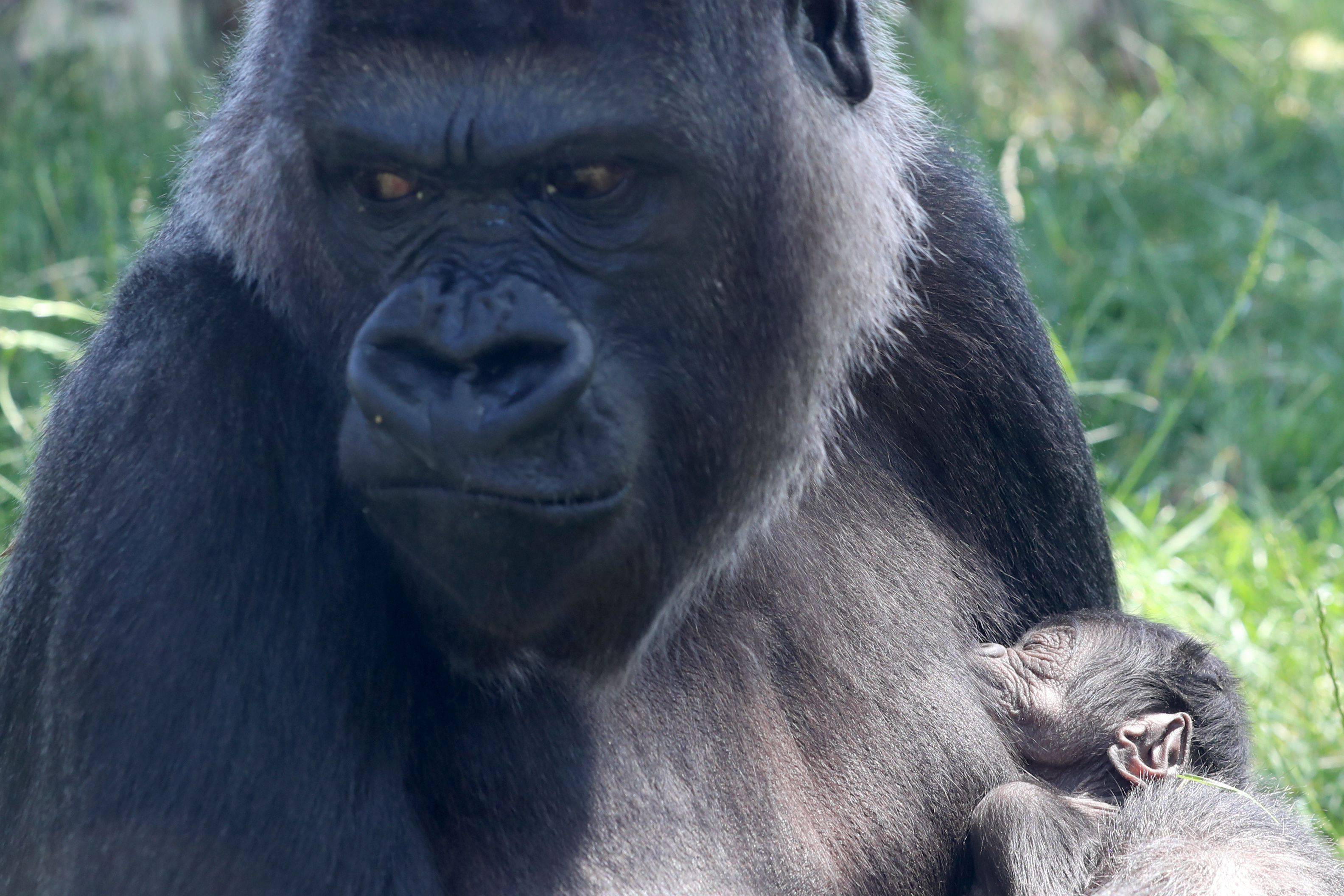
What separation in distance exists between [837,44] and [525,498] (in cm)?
131

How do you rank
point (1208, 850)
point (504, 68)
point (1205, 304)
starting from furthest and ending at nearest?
1. point (1205, 304)
2. point (1208, 850)
3. point (504, 68)

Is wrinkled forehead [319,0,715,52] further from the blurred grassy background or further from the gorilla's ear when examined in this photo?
the blurred grassy background

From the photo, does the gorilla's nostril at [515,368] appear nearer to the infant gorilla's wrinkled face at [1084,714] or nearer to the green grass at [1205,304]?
the infant gorilla's wrinkled face at [1084,714]

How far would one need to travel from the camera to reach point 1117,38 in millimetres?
10297

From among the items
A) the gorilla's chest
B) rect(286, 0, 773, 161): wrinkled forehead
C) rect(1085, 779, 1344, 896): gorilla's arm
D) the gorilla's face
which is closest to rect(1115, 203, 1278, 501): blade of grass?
rect(1085, 779, 1344, 896): gorilla's arm

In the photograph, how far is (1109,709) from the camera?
398cm

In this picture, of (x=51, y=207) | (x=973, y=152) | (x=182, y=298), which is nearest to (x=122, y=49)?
(x=51, y=207)

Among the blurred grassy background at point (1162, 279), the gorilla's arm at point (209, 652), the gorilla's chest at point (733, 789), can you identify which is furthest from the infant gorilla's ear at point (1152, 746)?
the gorilla's arm at point (209, 652)

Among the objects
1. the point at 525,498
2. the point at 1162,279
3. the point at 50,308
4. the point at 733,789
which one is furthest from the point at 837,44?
the point at 1162,279

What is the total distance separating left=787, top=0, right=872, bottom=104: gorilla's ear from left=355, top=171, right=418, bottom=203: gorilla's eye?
0.88 m

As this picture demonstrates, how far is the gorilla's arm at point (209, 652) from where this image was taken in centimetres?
267

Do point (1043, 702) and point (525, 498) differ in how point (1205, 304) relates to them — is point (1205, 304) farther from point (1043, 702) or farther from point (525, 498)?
point (525, 498)

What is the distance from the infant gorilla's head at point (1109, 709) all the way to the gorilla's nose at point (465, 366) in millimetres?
1783

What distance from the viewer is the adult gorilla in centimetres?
266
